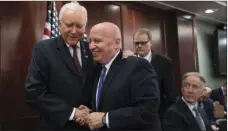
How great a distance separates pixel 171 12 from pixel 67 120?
4.59 metres

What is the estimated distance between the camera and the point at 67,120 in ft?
5.85

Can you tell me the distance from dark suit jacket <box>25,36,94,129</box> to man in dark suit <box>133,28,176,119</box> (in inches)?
43.8

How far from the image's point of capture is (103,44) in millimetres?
1692

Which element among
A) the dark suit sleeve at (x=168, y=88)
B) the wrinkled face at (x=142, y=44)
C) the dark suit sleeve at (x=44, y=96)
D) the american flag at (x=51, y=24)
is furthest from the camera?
the american flag at (x=51, y=24)

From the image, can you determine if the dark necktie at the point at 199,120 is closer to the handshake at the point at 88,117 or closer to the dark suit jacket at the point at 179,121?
the dark suit jacket at the point at 179,121

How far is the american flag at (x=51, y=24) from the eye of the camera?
11.0ft

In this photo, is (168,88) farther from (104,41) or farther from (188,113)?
(104,41)

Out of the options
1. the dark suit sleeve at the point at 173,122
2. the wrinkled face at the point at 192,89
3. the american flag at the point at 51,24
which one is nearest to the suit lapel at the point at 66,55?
the dark suit sleeve at the point at 173,122

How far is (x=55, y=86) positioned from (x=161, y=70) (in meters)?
1.29

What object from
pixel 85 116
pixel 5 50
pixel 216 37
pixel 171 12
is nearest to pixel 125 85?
pixel 85 116

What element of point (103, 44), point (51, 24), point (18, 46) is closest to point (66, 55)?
point (103, 44)

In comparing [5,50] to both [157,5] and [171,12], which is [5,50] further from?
[171,12]

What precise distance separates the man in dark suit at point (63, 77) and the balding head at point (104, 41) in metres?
0.18

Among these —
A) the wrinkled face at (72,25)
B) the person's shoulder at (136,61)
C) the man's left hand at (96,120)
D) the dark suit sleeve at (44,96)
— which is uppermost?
the wrinkled face at (72,25)
